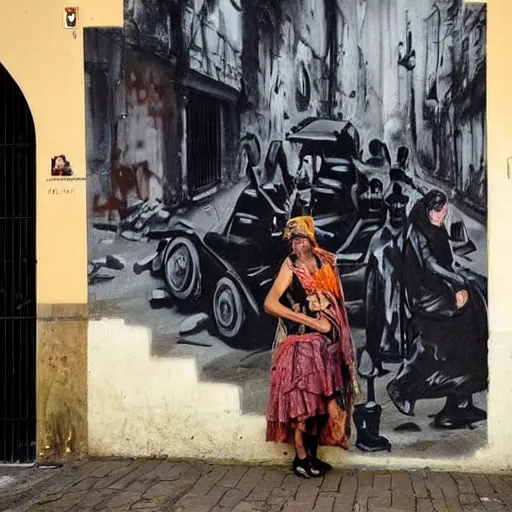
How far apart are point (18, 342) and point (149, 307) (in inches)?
Answer: 49.6

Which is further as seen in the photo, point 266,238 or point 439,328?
point 266,238

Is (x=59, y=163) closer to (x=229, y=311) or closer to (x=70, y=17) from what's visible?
(x=70, y=17)

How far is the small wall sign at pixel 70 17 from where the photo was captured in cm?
608

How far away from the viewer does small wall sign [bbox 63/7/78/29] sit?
239 inches

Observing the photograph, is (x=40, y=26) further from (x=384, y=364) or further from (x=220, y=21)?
(x=384, y=364)

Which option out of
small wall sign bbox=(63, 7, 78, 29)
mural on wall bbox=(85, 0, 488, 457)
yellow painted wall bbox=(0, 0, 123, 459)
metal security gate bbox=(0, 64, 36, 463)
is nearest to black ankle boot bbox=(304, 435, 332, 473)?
mural on wall bbox=(85, 0, 488, 457)

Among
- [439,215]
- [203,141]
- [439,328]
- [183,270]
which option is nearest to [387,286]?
[439,328]

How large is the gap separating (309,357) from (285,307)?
1.57ft

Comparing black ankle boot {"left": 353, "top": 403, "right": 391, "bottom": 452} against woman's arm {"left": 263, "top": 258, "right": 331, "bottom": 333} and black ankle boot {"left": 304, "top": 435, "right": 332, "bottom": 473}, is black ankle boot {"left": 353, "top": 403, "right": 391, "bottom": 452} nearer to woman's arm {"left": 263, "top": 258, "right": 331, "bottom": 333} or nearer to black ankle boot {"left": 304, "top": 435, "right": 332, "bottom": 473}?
black ankle boot {"left": 304, "top": 435, "right": 332, "bottom": 473}

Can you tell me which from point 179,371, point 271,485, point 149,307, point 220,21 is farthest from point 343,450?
point 220,21

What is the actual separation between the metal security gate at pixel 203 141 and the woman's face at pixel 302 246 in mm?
886

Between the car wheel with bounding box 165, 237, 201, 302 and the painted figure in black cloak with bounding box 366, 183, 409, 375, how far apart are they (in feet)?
4.84

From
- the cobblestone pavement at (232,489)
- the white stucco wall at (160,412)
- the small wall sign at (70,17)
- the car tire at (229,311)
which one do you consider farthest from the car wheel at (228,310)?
the small wall sign at (70,17)

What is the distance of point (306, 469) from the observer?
5.55 m
